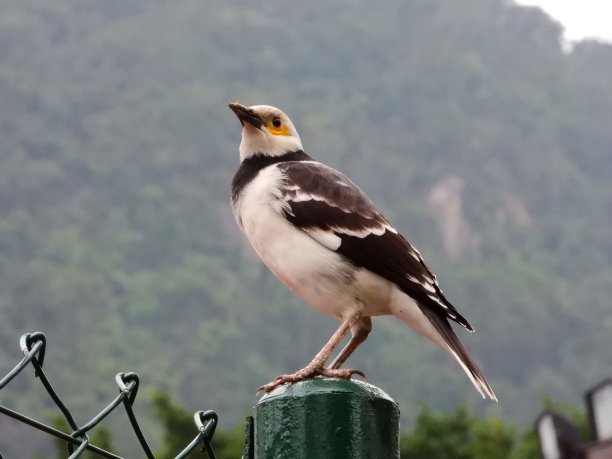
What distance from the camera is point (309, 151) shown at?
113312 millimetres

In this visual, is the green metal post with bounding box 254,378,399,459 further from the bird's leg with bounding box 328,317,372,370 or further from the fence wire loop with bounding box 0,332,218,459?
the bird's leg with bounding box 328,317,372,370

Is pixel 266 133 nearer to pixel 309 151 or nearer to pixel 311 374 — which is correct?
pixel 311 374

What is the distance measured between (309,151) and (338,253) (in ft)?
357

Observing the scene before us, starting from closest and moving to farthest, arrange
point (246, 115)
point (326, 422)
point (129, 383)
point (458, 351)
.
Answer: point (326, 422) → point (129, 383) → point (458, 351) → point (246, 115)

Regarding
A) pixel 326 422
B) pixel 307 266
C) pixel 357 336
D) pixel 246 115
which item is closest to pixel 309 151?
pixel 246 115

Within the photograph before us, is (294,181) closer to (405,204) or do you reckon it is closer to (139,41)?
(405,204)

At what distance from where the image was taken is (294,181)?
17.2ft

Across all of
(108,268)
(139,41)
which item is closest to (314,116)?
(139,41)

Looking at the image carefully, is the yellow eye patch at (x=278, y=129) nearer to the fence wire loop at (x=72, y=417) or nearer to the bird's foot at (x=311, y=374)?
the bird's foot at (x=311, y=374)

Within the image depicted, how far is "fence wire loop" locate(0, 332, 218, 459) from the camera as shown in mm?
2857

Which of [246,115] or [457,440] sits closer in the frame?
[246,115]

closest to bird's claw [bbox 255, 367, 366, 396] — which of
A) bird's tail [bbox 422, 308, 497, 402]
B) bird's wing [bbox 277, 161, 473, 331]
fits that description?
bird's tail [bbox 422, 308, 497, 402]

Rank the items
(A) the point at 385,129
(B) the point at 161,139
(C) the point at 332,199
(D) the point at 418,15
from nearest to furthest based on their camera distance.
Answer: (C) the point at 332,199
(B) the point at 161,139
(A) the point at 385,129
(D) the point at 418,15

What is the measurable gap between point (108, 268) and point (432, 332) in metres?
92.7
